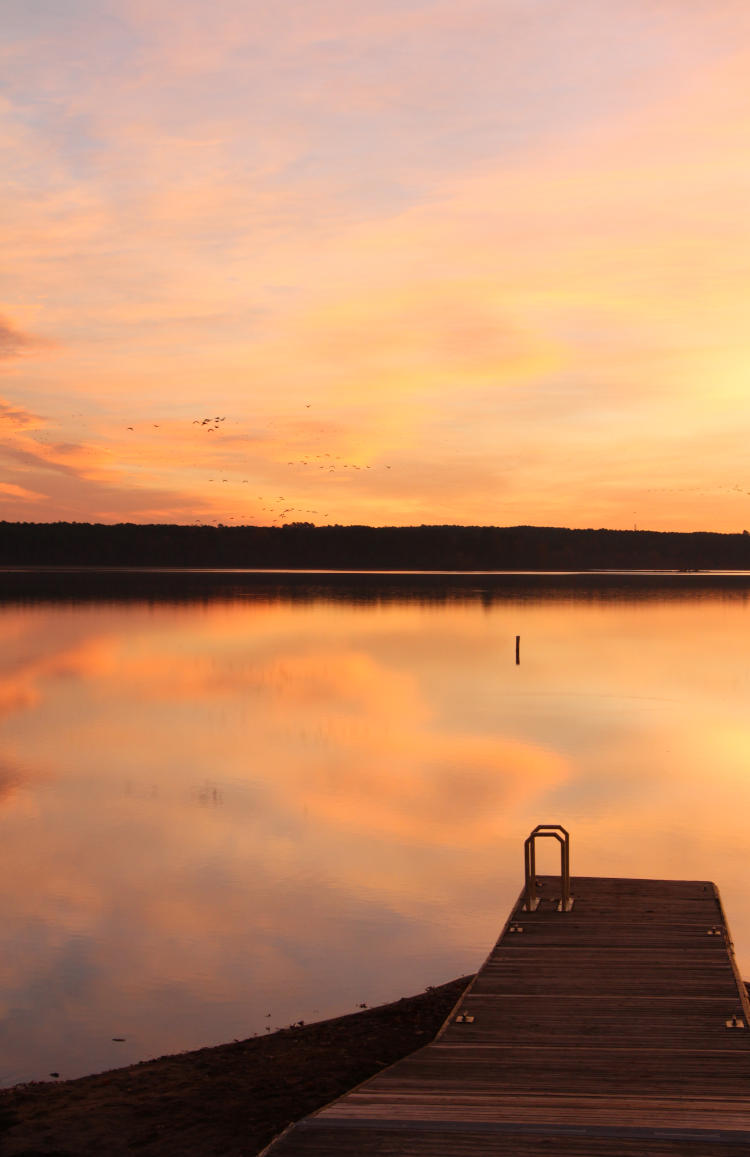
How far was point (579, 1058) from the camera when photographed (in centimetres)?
967

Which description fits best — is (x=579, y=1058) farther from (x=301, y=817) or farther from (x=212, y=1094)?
(x=301, y=817)

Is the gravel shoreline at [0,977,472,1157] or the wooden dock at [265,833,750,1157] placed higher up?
the wooden dock at [265,833,750,1157]

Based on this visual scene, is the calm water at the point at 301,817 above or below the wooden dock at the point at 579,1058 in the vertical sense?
below

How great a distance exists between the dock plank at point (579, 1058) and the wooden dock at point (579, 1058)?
0.05 ft

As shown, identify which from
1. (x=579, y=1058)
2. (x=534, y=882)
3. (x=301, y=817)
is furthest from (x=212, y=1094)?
(x=301, y=817)

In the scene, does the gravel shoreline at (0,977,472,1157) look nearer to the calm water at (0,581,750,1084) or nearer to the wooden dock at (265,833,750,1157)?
the calm water at (0,581,750,1084)

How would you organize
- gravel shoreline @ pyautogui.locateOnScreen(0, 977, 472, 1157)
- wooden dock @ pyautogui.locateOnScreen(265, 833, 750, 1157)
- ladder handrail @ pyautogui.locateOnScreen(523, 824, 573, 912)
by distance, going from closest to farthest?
wooden dock @ pyautogui.locateOnScreen(265, 833, 750, 1157), gravel shoreline @ pyautogui.locateOnScreen(0, 977, 472, 1157), ladder handrail @ pyautogui.locateOnScreen(523, 824, 573, 912)

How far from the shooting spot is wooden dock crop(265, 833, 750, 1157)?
7.74 metres

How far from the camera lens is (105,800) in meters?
26.0

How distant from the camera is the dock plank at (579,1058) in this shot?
7746mm

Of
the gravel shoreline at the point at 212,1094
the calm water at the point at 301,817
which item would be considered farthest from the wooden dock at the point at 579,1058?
the calm water at the point at 301,817

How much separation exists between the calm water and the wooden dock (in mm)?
2286

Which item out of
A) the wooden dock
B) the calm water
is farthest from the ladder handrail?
the calm water

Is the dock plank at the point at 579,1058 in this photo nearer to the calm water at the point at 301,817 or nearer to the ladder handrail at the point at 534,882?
the ladder handrail at the point at 534,882
